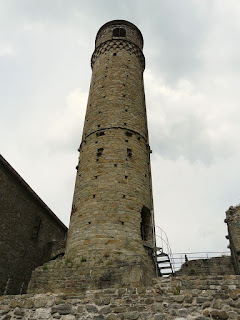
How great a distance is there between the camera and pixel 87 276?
23.8ft

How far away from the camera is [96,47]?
15508 millimetres

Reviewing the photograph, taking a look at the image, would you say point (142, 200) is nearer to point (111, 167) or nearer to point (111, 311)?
point (111, 167)

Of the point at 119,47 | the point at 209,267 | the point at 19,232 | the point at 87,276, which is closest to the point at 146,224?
the point at 87,276

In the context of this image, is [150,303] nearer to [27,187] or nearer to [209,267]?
[209,267]

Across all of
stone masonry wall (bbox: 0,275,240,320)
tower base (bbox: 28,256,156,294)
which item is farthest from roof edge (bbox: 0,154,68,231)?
stone masonry wall (bbox: 0,275,240,320)

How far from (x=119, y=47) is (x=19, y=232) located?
35.5ft

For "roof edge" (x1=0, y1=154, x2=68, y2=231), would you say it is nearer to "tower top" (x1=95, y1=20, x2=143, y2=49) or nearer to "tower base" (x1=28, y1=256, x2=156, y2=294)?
"tower base" (x1=28, y1=256, x2=156, y2=294)

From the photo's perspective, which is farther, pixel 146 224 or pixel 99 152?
pixel 99 152

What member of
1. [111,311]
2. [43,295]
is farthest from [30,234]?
[111,311]

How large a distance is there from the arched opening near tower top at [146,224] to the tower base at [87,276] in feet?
6.27

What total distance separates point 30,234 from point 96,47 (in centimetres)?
1094

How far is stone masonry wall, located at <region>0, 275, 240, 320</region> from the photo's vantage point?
4758mm

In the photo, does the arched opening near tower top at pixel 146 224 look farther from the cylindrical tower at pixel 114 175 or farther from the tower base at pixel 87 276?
the tower base at pixel 87 276

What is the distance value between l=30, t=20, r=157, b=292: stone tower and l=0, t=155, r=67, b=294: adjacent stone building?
10.8ft
